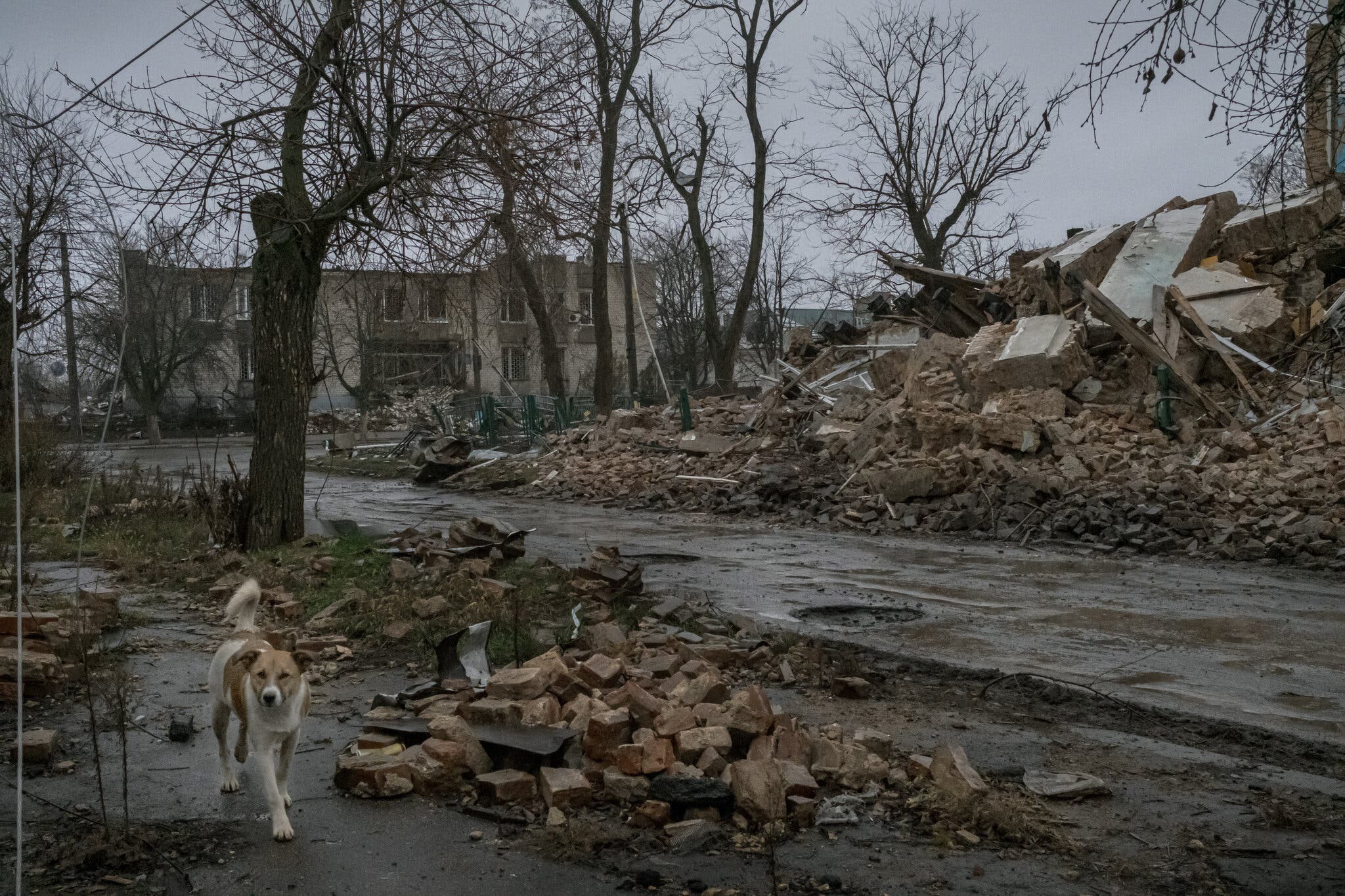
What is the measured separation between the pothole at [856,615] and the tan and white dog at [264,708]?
4.67m

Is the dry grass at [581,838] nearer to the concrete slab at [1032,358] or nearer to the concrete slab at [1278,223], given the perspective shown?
the concrete slab at [1032,358]

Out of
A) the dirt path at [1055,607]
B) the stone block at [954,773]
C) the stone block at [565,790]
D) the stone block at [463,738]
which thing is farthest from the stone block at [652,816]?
the dirt path at [1055,607]

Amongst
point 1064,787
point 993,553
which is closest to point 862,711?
point 1064,787

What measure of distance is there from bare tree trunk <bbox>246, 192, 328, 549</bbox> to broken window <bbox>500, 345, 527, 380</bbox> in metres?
50.6

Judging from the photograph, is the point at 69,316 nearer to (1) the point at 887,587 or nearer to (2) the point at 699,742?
(1) the point at 887,587

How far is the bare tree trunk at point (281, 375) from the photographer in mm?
11281

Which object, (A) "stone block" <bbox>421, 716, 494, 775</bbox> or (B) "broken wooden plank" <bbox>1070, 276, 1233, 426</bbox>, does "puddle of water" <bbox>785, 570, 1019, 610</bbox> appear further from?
(B) "broken wooden plank" <bbox>1070, 276, 1233, 426</bbox>

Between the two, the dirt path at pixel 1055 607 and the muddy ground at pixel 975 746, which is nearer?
the muddy ground at pixel 975 746

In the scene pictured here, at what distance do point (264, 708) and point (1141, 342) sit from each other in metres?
14.6

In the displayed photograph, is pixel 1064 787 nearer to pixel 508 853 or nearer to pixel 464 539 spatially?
pixel 508 853

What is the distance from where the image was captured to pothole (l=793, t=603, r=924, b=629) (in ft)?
27.3

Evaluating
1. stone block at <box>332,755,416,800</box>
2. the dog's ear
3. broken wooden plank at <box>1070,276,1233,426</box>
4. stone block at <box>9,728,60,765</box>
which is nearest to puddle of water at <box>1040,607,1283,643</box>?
stone block at <box>332,755,416,800</box>

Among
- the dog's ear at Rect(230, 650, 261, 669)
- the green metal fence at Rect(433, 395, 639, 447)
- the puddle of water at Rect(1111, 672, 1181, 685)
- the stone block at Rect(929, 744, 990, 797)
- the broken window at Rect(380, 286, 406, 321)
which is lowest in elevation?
the puddle of water at Rect(1111, 672, 1181, 685)

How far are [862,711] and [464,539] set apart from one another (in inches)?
217
